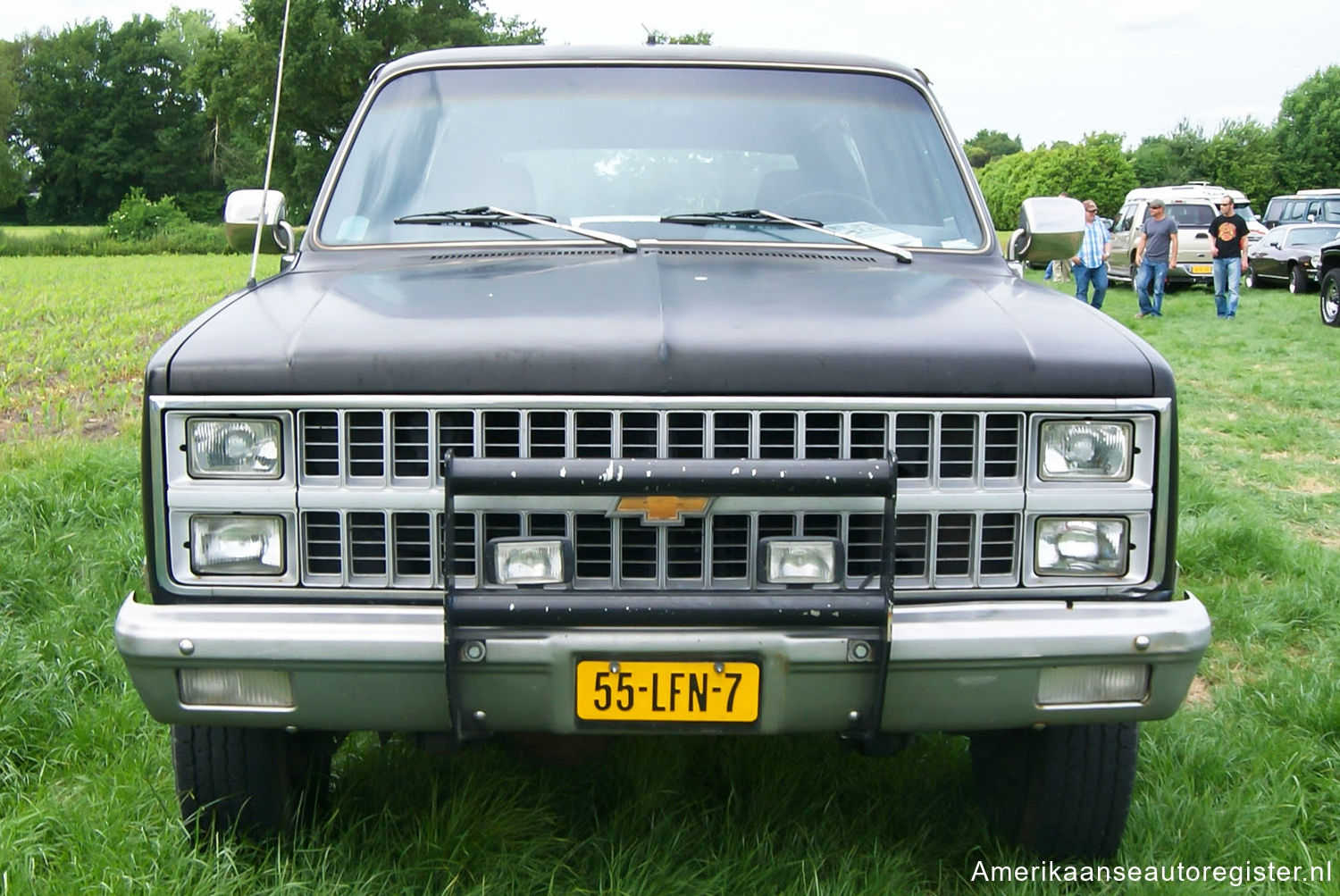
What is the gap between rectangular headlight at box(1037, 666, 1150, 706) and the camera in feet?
8.13

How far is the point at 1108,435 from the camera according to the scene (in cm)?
252

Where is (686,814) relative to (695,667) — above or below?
below

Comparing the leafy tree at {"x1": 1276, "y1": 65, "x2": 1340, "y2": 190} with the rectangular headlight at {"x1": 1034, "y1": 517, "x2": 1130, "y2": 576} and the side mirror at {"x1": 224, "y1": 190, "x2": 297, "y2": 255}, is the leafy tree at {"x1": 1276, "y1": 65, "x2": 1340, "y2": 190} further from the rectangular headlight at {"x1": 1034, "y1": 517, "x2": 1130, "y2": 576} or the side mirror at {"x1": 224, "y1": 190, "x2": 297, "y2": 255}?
the rectangular headlight at {"x1": 1034, "y1": 517, "x2": 1130, "y2": 576}

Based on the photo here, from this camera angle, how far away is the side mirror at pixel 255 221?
359cm

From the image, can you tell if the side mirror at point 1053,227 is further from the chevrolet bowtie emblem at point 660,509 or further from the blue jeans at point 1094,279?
the blue jeans at point 1094,279

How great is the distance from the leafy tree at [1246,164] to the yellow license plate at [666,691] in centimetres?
5793

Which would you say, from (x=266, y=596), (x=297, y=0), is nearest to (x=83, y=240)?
(x=297, y=0)

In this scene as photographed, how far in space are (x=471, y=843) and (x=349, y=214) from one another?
1.76 meters

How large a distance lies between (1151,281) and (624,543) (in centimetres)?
1700

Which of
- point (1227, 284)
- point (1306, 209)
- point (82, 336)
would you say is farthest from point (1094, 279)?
point (1306, 209)

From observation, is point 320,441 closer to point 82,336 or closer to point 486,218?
point 486,218

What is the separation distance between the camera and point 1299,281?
20969 mm

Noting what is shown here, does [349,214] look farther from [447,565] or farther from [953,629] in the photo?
[953,629]

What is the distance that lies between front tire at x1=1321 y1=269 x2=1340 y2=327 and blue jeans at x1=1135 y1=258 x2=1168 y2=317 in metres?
2.12
